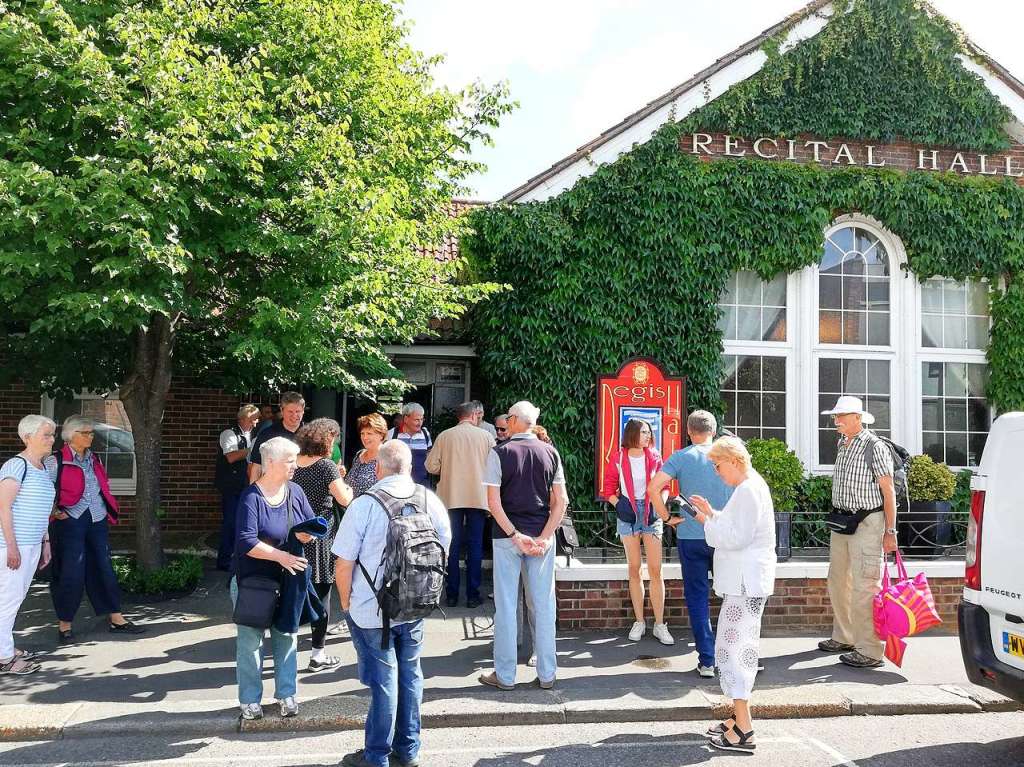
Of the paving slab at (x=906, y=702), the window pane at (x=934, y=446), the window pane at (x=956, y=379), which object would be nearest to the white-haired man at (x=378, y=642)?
the paving slab at (x=906, y=702)

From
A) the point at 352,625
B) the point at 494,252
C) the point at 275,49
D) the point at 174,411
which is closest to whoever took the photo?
the point at 352,625

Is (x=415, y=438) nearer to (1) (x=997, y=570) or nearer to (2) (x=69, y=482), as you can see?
(2) (x=69, y=482)

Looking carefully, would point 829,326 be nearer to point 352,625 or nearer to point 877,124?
point 877,124

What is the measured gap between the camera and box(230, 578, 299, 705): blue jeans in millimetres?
4723

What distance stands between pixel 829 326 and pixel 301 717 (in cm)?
839

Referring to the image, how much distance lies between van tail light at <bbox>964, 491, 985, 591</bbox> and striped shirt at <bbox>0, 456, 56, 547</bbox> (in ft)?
20.2

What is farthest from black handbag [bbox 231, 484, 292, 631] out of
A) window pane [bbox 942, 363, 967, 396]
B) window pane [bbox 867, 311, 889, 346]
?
window pane [bbox 942, 363, 967, 396]

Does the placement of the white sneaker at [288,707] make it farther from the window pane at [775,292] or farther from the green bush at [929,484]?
the window pane at [775,292]

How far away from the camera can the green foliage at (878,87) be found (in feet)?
34.0

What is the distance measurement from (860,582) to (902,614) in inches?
18.3

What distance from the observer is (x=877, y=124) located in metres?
10.6

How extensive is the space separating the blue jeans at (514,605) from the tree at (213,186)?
102 inches

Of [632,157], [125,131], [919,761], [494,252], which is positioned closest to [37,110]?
[125,131]

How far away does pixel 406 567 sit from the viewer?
418 centimetres
